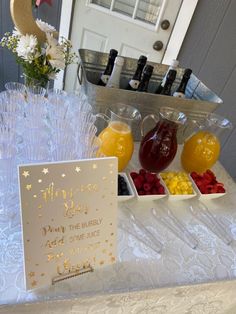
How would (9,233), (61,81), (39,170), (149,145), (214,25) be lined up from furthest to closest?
(61,81) → (214,25) → (149,145) → (9,233) → (39,170)

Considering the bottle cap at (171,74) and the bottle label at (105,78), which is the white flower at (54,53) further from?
the bottle cap at (171,74)

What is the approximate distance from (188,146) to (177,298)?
42cm

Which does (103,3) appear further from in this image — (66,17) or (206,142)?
(206,142)

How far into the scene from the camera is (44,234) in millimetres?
432

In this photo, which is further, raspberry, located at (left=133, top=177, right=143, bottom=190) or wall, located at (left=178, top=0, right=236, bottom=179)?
wall, located at (left=178, top=0, right=236, bottom=179)

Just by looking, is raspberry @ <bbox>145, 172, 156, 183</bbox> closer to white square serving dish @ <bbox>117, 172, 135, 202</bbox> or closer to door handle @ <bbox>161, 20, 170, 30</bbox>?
white square serving dish @ <bbox>117, 172, 135, 202</bbox>

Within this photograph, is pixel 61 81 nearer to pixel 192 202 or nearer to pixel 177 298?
pixel 192 202

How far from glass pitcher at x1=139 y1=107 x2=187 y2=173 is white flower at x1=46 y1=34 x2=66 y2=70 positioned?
0.91ft

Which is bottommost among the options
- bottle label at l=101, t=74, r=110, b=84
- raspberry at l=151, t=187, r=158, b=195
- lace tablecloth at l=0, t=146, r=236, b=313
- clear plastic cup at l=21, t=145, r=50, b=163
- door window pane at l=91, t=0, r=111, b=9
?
lace tablecloth at l=0, t=146, r=236, b=313

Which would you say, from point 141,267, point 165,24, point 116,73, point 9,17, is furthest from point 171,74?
point 9,17

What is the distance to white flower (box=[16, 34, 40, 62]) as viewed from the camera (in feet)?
2.12

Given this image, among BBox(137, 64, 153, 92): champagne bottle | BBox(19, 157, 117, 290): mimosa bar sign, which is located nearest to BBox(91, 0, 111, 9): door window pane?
BBox(137, 64, 153, 92): champagne bottle

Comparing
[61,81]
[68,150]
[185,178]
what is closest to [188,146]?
[185,178]

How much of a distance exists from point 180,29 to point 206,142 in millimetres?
1245
